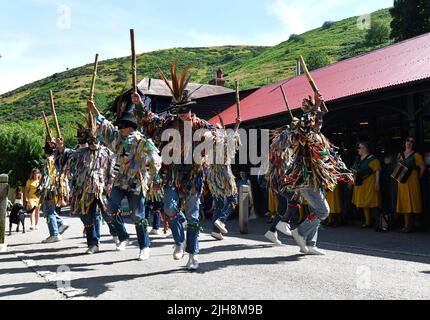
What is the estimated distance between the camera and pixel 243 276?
17.4 feet

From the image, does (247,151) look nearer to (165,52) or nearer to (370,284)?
(370,284)

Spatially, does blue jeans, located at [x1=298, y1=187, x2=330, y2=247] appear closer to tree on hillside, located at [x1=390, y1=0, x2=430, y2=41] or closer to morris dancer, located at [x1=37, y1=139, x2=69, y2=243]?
morris dancer, located at [x1=37, y1=139, x2=69, y2=243]

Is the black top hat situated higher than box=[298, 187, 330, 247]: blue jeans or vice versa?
the black top hat

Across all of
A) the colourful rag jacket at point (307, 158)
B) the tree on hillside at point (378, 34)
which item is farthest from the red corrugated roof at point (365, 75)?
the tree on hillside at point (378, 34)

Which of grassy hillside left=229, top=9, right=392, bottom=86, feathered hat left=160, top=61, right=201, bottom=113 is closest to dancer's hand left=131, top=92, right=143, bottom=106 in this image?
feathered hat left=160, top=61, right=201, bottom=113

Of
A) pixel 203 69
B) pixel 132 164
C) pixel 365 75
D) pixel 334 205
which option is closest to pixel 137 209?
pixel 132 164

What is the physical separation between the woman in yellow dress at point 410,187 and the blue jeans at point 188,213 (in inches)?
203

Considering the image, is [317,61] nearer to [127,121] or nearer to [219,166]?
[127,121]

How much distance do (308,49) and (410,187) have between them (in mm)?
98396

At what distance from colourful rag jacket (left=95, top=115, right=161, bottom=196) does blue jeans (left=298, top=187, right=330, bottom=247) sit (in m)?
2.19

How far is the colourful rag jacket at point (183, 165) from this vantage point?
5812 millimetres

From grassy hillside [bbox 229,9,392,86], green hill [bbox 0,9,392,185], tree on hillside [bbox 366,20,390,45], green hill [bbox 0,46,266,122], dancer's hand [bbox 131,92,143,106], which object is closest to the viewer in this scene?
dancer's hand [bbox 131,92,143,106]

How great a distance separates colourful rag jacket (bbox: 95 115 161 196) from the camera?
5.90 metres

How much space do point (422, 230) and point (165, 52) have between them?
14330 cm
